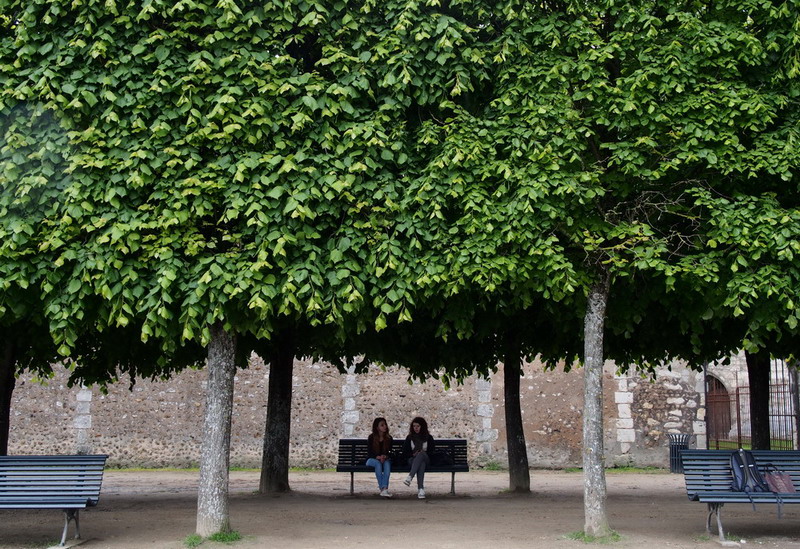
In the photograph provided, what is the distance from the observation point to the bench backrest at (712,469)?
331 inches

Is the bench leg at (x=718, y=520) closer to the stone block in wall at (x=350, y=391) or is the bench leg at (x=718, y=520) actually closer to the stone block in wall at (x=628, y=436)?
the stone block in wall at (x=628, y=436)

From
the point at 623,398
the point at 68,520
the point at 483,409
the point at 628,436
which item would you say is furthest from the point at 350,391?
the point at 68,520

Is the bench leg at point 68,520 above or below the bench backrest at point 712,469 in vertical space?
below

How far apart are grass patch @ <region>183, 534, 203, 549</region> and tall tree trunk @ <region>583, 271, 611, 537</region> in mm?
3631

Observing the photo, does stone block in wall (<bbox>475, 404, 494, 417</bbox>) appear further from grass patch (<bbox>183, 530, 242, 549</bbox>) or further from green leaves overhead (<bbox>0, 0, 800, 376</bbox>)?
grass patch (<bbox>183, 530, 242, 549</bbox>)

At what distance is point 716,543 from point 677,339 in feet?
10.9

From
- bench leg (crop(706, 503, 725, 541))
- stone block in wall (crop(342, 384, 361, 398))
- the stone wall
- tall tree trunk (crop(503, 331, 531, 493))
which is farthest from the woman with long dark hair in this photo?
stone block in wall (crop(342, 384, 361, 398))

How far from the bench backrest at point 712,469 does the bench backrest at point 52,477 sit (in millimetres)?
5671

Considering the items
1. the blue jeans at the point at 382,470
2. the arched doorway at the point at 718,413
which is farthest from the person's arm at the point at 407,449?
the arched doorway at the point at 718,413

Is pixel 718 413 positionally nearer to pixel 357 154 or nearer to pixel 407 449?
pixel 407 449

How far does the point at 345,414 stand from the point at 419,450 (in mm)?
6582

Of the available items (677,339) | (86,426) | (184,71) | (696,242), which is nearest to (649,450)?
(677,339)

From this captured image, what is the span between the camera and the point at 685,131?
780 cm

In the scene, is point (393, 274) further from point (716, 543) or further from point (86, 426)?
point (86, 426)
